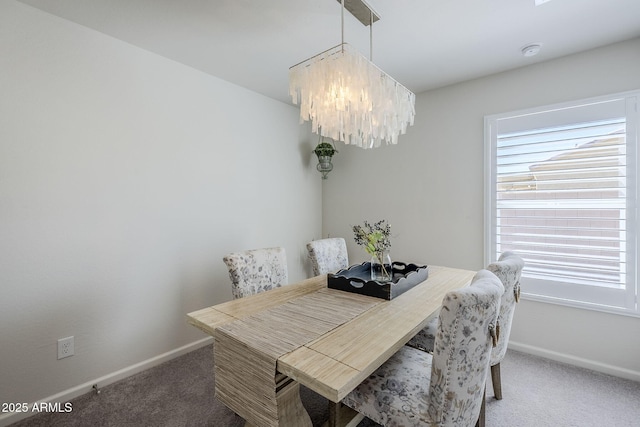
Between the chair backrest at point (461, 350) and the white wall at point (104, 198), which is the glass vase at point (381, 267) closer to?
the chair backrest at point (461, 350)

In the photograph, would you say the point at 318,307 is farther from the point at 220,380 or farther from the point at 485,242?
the point at 485,242

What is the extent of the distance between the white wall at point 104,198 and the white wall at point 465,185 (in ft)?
4.46

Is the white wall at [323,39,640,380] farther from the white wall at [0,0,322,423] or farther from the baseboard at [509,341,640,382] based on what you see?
the white wall at [0,0,322,423]

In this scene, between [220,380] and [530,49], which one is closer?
[220,380]

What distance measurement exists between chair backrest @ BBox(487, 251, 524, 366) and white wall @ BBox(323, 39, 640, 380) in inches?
43.5

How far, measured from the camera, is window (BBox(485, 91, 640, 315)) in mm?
2098

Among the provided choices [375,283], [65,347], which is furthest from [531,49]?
[65,347]

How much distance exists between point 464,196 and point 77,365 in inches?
133

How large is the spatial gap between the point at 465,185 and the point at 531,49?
1.16 m

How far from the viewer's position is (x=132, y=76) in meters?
2.17

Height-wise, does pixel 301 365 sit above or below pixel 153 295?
above

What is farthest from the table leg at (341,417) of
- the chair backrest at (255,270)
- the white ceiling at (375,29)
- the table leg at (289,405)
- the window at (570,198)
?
the white ceiling at (375,29)

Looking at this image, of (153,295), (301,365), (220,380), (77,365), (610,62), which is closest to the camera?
(301,365)

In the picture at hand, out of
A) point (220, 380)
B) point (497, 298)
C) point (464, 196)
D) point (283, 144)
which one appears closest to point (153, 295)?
point (220, 380)
